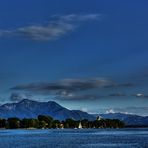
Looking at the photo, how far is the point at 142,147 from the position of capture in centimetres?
10775

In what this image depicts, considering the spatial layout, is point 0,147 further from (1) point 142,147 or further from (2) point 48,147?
(1) point 142,147

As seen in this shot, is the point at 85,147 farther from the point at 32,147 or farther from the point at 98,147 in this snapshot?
the point at 32,147

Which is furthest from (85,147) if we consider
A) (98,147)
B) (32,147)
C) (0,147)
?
(0,147)

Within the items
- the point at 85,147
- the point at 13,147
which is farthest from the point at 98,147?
the point at 13,147

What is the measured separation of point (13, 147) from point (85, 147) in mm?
16204

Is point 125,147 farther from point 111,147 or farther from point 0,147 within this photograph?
point 0,147

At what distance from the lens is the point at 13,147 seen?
113 meters

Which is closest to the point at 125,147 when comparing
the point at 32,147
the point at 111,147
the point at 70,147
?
the point at 111,147

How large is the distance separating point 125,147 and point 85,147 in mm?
8972

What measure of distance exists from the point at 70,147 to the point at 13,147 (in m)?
12.9

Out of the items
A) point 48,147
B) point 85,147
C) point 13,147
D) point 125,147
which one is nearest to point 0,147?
point 13,147

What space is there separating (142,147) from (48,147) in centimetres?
2103

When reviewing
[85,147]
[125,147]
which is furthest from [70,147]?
[125,147]

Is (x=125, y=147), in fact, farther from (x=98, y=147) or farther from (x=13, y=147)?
(x=13, y=147)
